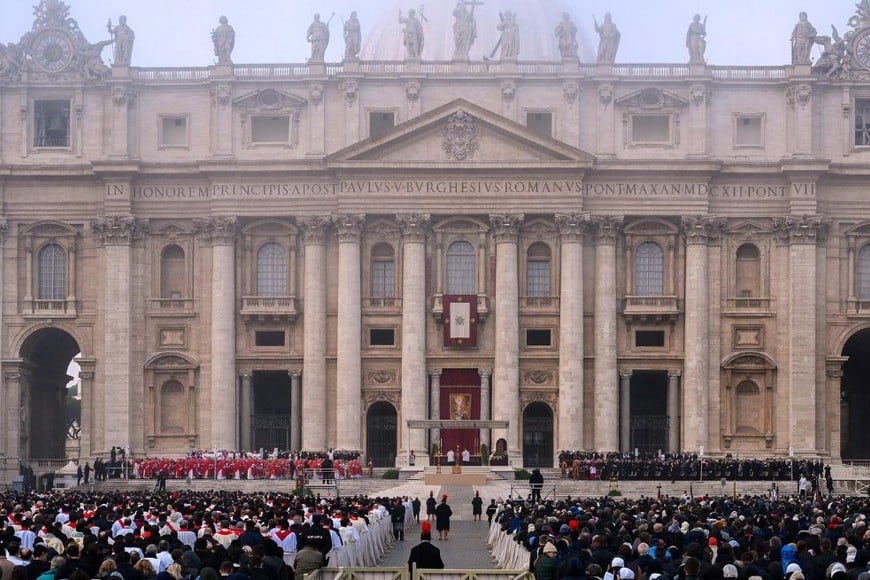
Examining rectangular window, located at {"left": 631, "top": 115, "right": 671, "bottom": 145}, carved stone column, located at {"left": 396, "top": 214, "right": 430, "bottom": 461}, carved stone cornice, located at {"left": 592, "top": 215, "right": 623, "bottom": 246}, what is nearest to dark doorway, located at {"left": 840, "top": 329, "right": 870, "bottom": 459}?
carved stone cornice, located at {"left": 592, "top": 215, "right": 623, "bottom": 246}

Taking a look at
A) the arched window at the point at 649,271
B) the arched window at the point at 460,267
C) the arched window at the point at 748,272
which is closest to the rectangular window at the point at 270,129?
the arched window at the point at 460,267

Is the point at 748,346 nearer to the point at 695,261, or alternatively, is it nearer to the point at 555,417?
the point at 695,261

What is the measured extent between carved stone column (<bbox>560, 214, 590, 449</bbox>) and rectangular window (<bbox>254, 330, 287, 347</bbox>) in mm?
12820

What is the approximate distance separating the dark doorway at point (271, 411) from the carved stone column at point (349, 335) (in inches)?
190

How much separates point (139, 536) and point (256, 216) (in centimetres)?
6432

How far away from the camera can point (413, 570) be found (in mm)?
33906

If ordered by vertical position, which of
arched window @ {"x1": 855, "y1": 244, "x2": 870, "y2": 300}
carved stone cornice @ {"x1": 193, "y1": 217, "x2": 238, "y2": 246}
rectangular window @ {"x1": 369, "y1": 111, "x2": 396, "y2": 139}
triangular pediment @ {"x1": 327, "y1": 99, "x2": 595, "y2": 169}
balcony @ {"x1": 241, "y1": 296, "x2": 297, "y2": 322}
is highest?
rectangular window @ {"x1": 369, "y1": 111, "x2": 396, "y2": 139}

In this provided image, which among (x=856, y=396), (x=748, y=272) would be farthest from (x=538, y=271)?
(x=856, y=396)

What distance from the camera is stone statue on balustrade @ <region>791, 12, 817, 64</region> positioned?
99.8 metres

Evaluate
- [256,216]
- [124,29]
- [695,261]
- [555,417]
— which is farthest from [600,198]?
[124,29]

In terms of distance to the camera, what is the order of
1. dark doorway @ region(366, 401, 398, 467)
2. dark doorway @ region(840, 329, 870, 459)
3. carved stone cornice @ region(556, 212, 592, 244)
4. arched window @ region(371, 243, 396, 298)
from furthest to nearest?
1. dark doorway @ region(840, 329, 870, 459)
2. dark doorway @ region(366, 401, 398, 467)
3. arched window @ region(371, 243, 396, 298)
4. carved stone cornice @ region(556, 212, 592, 244)

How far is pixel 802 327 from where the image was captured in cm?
9769

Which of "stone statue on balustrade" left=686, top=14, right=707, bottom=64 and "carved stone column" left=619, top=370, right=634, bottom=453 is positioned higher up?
"stone statue on balustrade" left=686, top=14, right=707, bottom=64

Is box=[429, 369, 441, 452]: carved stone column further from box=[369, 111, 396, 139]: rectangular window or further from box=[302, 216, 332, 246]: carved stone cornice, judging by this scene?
box=[369, 111, 396, 139]: rectangular window
